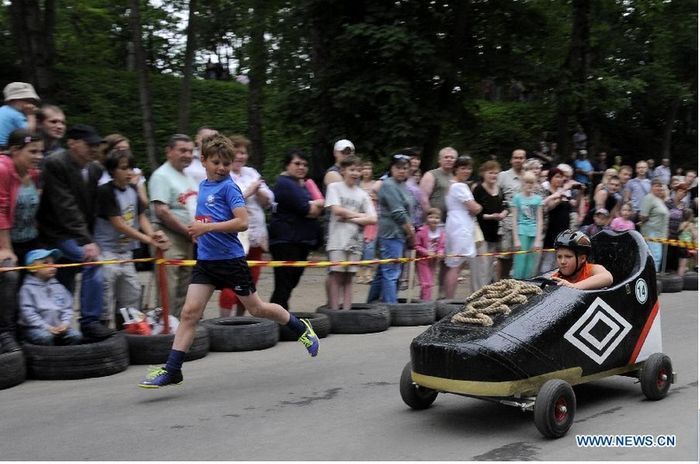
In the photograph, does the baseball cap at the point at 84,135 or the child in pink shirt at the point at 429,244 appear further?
the child in pink shirt at the point at 429,244

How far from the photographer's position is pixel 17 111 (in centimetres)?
795

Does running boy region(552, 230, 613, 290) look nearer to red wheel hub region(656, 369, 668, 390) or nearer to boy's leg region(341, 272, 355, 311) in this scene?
red wheel hub region(656, 369, 668, 390)

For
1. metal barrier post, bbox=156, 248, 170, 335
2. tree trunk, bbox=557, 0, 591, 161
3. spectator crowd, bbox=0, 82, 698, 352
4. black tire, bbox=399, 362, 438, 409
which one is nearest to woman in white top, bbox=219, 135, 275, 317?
spectator crowd, bbox=0, 82, 698, 352

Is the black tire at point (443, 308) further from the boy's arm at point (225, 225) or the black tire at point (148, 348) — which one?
the boy's arm at point (225, 225)

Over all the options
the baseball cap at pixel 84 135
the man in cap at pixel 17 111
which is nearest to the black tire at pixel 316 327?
the baseball cap at pixel 84 135

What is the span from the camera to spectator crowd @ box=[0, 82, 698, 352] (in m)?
7.52

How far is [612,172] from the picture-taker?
47.8ft

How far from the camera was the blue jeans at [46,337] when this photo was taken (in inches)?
293

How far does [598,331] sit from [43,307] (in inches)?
178

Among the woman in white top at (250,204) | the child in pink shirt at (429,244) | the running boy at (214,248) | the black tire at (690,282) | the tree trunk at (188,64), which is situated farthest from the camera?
the tree trunk at (188,64)

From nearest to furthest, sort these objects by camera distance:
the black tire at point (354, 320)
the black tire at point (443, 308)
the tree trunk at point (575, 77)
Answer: the black tire at point (354, 320) → the black tire at point (443, 308) → the tree trunk at point (575, 77)

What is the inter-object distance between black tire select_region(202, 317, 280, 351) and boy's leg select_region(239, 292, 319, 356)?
1.22 meters


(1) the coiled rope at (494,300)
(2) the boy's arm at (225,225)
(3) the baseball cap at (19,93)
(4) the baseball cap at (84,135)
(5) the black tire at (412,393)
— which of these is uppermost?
(3) the baseball cap at (19,93)

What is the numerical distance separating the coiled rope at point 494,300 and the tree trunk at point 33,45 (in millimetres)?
13438
